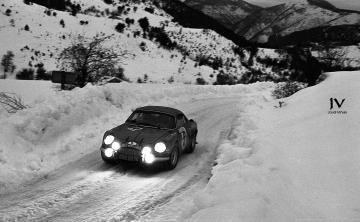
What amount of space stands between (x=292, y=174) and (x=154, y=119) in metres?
4.05

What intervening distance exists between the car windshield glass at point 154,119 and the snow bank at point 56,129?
1.50 metres

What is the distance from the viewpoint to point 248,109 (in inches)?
744

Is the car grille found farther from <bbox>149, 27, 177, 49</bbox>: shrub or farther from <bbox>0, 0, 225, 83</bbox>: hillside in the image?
<bbox>149, 27, 177, 49</bbox>: shrub

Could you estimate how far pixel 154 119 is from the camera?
412 inches

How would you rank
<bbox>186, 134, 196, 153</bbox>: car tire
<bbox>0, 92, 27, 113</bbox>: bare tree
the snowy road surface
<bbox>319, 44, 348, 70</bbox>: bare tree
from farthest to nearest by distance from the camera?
<bbox>319, 44, 348, 70</bbox>: bare tree
<bbox>0, 92, 27, 113</bbox>: bare tree
<bbox>186, 134, 196, 153</bbox>: car tire
the snowy road surface

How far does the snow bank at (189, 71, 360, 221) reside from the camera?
602 centimetres

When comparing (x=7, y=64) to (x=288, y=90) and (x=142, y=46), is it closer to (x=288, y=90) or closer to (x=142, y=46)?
(x=288, y=90)

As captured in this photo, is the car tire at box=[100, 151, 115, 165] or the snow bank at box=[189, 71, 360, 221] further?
the car tire at box=[100, 151, 115, 165]

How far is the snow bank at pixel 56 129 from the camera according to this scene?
8.93 metres

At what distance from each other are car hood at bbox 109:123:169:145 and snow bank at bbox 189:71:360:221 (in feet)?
4.95

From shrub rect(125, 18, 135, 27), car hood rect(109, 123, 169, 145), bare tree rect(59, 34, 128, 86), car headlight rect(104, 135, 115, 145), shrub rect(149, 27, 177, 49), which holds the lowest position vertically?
car headlight rect(104, 135, 115, 145)

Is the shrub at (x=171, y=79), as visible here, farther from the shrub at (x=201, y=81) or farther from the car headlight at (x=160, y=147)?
the car headlight at (x=160, y=147)

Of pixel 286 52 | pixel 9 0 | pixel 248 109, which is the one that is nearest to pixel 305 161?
pixel 248 109

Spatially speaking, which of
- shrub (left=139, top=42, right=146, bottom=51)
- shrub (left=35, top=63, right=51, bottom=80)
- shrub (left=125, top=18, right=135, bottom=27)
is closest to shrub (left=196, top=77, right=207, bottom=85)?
shrub (left=139, top=42, right=146, bottom=51)
